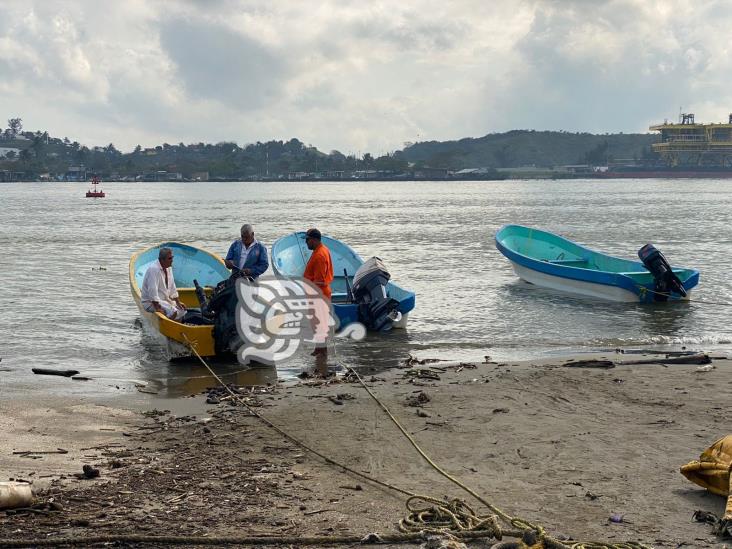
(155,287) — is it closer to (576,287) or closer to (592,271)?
(592,271)

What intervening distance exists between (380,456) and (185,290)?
812 centimetres

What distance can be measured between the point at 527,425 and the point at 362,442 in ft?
5.59

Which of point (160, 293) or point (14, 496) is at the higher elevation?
point (160, 293)

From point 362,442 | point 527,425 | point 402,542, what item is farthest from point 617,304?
point 402,542

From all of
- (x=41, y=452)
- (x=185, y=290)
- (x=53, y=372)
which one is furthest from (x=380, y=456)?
(x=185, y=290)

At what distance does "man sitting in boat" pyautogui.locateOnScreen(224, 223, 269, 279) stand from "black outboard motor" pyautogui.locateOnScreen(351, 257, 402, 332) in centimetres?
224

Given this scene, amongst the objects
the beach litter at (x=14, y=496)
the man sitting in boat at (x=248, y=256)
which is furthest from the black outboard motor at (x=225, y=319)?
the beach litter at (x=14, y=496)

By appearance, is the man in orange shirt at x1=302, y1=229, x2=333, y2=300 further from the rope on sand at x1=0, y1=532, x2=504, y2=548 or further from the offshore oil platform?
the offshore oil platform

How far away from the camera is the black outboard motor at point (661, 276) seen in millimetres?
17172

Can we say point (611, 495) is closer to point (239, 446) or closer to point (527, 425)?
point (527, 425)

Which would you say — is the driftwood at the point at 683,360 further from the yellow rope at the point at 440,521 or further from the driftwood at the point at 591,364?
the yellow rope at the point at 440,521

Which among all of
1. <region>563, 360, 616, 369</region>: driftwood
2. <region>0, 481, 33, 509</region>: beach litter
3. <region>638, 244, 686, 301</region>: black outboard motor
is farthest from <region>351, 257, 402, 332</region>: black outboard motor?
<region>0, 481, 33, 509</region>: beach litter

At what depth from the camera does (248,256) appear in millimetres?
12516

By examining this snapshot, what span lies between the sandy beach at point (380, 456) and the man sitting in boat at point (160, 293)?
2625mm
